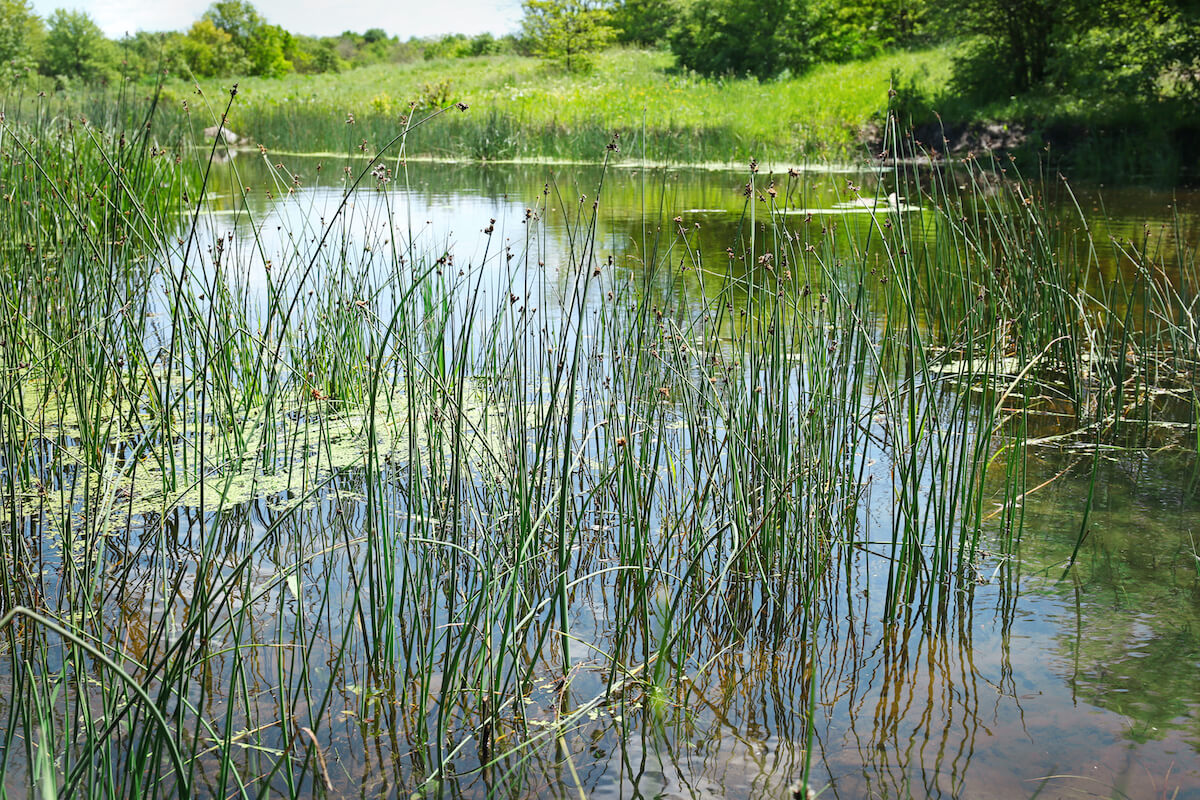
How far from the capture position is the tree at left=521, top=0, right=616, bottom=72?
2375 centimetres

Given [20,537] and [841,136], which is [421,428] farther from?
[841,136]

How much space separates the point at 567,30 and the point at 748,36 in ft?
19.8

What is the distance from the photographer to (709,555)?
191 centimetres

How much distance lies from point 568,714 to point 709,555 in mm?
563

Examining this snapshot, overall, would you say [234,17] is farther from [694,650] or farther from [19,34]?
[694,650]

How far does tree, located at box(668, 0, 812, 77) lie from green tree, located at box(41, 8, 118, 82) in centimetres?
1659

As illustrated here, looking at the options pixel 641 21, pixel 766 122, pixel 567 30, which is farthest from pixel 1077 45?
pixel 641 21

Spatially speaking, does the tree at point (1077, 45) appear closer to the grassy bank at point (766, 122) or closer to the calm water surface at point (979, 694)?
the grassy bank at point (766, 122)

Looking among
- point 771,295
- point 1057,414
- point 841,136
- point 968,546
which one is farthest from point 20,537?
point 841,136

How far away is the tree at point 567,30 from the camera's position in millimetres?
23753

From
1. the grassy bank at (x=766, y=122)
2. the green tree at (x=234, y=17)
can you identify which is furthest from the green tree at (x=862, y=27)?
the green tree at (x=234, y=17)

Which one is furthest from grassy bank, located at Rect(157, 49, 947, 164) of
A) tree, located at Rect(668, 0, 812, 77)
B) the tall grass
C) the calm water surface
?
the calm water surface

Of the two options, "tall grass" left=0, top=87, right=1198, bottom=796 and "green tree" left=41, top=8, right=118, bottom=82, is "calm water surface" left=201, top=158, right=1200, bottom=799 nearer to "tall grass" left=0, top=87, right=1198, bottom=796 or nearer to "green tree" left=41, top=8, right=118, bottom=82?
"tall grass" left=0, top=87, right=1198, bottom=796

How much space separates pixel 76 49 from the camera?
28891mm
